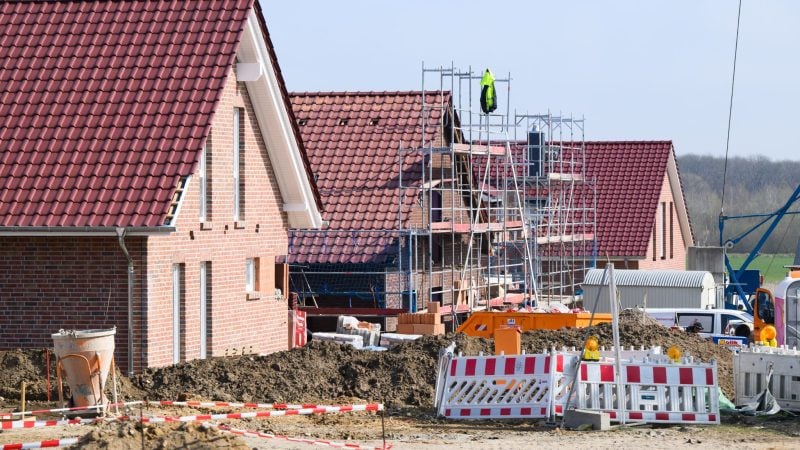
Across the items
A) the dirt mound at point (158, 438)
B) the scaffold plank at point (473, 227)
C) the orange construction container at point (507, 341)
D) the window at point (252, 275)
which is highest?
the scaffold plank at point (473, 227)

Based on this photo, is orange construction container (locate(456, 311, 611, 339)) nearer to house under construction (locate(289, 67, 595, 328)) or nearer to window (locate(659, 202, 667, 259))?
house under construction (locate(289, 67, 595, 328))

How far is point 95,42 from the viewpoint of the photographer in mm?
24547

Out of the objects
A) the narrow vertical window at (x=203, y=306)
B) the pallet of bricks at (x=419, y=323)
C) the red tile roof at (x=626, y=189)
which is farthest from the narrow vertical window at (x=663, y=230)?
the narrow vertical window at (x=203, y=306)

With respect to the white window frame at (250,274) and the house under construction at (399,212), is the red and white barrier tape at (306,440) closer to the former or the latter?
the white window frame at (250,274)

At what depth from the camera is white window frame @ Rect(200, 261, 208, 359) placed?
23.9 meters

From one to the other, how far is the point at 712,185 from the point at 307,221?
336 feet

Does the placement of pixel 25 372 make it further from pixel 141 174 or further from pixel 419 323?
pixel 419 323

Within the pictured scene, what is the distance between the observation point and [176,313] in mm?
23141

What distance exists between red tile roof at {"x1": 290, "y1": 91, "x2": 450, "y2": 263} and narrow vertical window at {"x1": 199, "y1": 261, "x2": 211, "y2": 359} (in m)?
11.7

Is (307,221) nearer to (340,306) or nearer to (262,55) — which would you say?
(262,55)

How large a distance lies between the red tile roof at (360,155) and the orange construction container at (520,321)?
13.1 feet

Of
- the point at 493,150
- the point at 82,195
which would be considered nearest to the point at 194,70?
the point at 82,195

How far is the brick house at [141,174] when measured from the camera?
72.3 ft

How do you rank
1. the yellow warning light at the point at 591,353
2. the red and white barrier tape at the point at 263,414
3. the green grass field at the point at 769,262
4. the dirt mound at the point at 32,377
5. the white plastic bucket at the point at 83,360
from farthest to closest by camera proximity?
the green grass field at the point at 769,262 < the dirt mound at the point at 32,377 < the yellow warning light at the point at 591,353 < the white plastic bucket at the point at 83,360 < the red and white barrier tape at the point at 263,414
